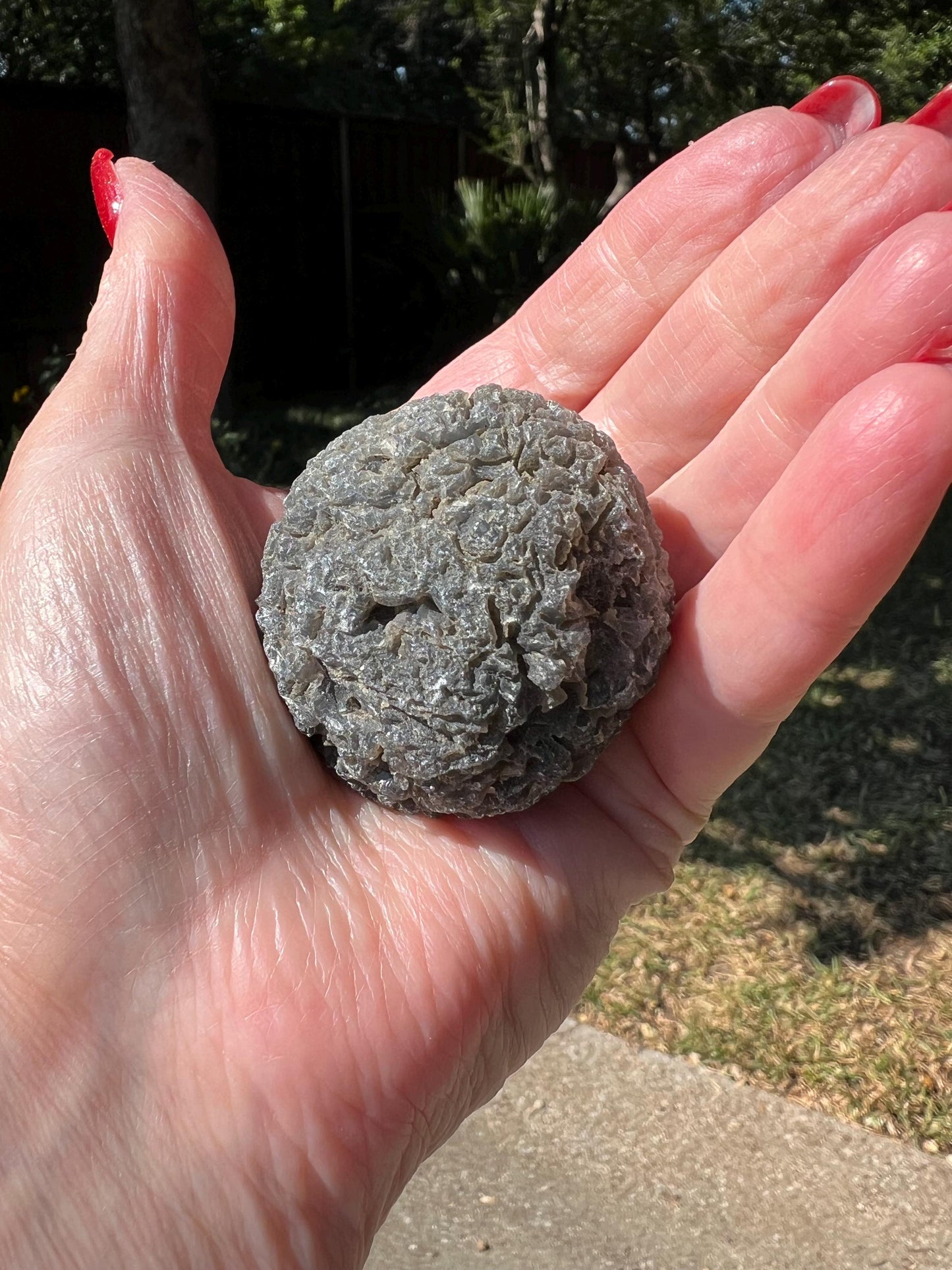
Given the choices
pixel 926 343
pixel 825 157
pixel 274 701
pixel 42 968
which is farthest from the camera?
pixel 825 157

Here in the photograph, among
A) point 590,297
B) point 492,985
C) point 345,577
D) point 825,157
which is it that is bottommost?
point 492,985

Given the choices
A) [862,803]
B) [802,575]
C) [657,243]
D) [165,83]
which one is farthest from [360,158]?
[802,575]

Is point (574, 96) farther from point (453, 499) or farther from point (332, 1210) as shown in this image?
point (332, 1210)

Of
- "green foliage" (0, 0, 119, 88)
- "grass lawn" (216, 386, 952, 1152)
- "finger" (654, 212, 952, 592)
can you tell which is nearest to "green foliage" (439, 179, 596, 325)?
"grass lawn" (216, 386, 952, 1152)

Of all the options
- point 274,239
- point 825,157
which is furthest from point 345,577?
point 274,239

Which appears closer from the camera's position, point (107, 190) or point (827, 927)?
point (107, 190)

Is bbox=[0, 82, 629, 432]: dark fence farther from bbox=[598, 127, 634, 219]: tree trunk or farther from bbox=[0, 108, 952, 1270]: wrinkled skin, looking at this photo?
bbox=[0, 108, 952, 1270]: wrinkled skin

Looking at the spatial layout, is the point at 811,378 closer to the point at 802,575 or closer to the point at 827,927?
the point at 802,575
